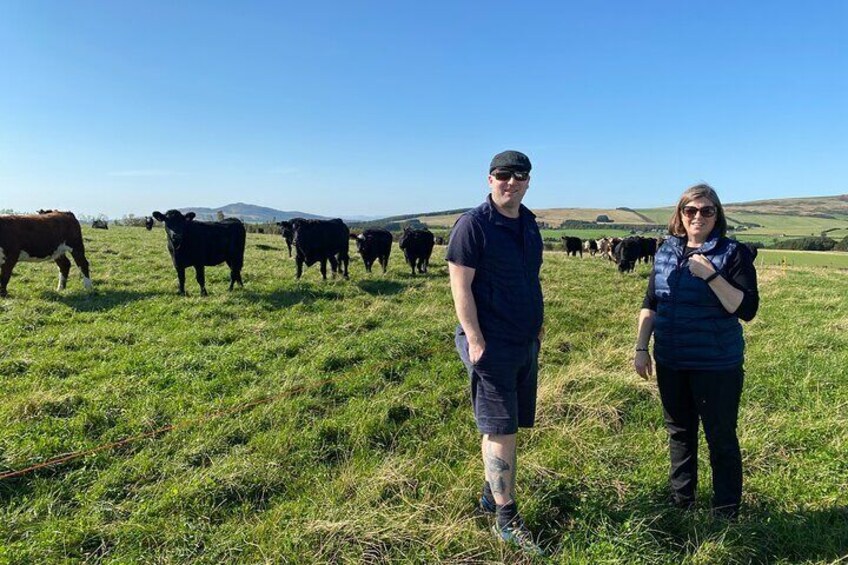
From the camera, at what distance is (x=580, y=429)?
4508 millimetres

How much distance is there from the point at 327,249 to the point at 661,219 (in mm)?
115622

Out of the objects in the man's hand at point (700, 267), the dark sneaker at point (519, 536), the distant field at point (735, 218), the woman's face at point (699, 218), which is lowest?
the dark sneaker at point (519, 536)

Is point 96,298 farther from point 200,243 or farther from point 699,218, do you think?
point 699,218

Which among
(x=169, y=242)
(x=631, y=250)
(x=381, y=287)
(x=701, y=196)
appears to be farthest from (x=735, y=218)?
(x=701, y=196)

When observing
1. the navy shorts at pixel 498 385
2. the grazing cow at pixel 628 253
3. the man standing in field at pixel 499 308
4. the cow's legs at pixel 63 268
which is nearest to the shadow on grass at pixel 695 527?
the man standing in field at pixel 499 308

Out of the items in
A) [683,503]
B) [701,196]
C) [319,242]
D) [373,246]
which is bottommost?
[683,503]

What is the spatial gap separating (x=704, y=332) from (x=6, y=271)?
41.5 ft

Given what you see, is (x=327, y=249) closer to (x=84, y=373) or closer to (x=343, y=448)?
(x=84, y=373)

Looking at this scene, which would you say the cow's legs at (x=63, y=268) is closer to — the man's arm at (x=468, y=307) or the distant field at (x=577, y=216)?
the man's arm at (x=468, y=307)

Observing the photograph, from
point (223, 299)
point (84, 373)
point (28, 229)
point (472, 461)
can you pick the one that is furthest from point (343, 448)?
point (28, 229)

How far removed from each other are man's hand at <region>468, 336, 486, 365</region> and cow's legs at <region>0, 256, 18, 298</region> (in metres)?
11.3

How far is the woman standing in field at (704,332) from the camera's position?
2.94 metres

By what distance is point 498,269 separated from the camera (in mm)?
2848

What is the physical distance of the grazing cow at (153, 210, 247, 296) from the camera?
11.1 metres
